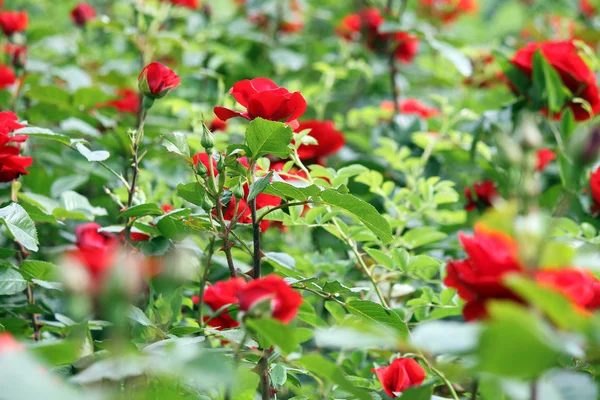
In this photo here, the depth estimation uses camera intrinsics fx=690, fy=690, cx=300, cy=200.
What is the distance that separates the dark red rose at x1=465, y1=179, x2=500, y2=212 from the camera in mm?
1232

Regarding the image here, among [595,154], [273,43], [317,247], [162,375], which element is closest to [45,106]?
[317,247]

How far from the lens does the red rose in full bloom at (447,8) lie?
235cm

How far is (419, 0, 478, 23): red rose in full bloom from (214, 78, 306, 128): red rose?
5.59 feet

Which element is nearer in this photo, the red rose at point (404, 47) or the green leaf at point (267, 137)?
the green leaf at point (267, 137)

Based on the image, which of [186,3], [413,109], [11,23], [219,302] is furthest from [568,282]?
[186,3]

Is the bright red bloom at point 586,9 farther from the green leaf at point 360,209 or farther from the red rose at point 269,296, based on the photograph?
the red rose at point 269,296

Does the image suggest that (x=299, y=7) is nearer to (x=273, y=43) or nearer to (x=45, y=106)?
(x=273, y=43)

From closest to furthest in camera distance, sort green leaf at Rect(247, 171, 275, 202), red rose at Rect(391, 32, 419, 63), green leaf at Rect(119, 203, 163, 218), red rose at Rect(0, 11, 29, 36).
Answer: green leaf at Rect(247, 171, 275, 202) → green leaf at Rect(119, 203, 163, 218) → red rose at Rect(0, 11, 29, 36) → red rose at Rect(391, 32, 419, 63)

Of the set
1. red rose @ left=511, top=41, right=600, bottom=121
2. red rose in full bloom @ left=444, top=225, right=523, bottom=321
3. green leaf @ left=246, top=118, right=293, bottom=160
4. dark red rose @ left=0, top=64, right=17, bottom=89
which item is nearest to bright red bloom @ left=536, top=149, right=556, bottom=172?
red rose @ left=511, top=41, right=600, bottom=121

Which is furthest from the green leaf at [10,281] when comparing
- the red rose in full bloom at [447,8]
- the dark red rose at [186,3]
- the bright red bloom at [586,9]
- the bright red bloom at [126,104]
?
the bright red bloom at [586,9]

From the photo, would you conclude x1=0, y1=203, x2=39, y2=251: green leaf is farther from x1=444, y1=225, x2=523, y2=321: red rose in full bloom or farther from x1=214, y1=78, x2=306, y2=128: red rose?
x1=444, y1=225, x2=523, y2=321: red rose in full bloom

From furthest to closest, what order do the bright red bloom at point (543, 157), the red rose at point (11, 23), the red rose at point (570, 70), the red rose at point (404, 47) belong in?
the red rose at point (404, 47) < the red rose at point (11, 23) < the bright red bloom at point (543, 157) < the red rose at point (570, 70)

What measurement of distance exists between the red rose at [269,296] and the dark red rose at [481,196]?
2.42 feet

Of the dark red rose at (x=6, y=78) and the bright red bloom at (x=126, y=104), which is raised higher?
the dark red rose at (x=6, y=78)
